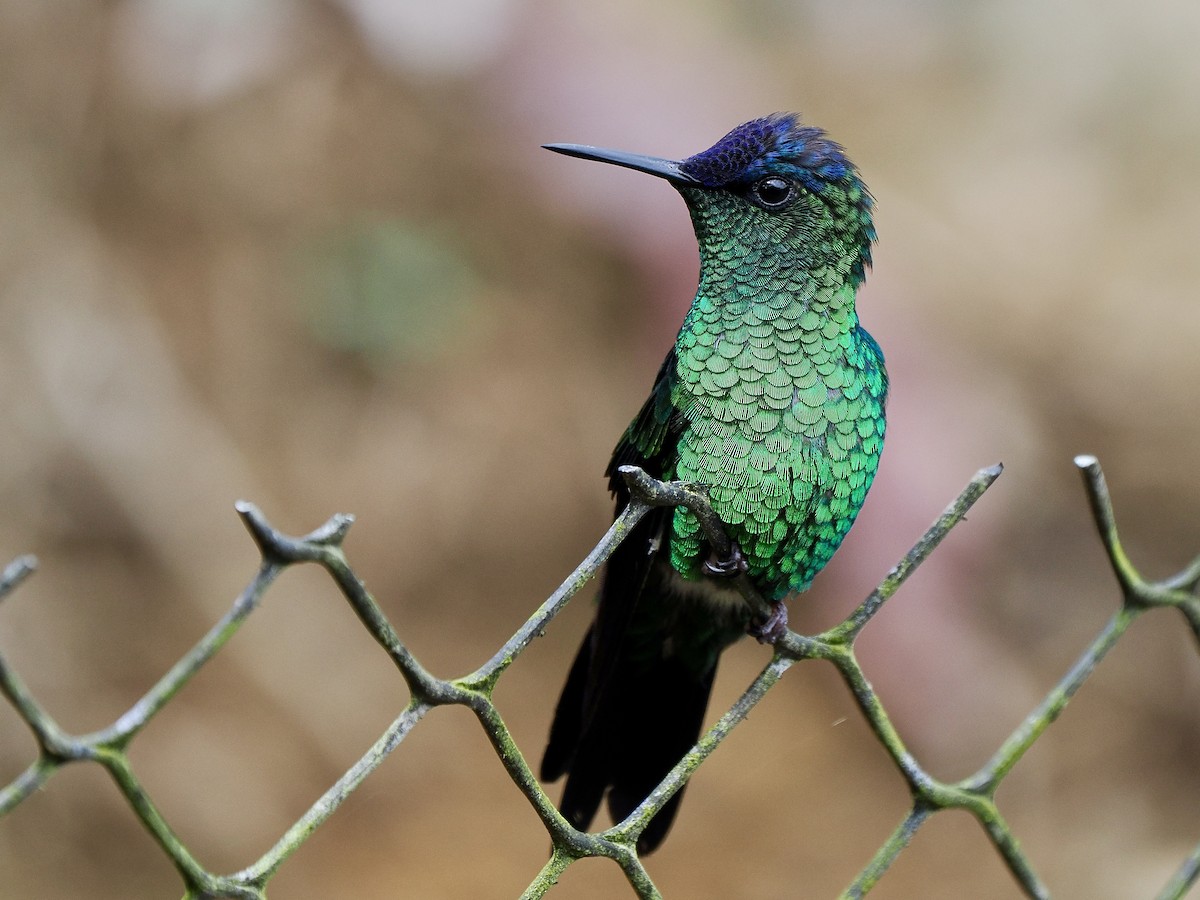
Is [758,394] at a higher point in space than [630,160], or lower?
lower

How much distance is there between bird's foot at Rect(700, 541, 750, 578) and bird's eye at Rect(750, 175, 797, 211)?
1.65 ft

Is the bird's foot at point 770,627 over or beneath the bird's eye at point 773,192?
beneath

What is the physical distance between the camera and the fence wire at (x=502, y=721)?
37.4 inches

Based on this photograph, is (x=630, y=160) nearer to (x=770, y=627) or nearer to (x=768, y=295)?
(x=768, y=295)

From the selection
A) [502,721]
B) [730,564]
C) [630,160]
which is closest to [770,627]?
[730,564]

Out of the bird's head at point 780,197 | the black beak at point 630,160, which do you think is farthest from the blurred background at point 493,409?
the black beak at point 630,160

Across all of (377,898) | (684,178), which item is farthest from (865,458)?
(377,898)

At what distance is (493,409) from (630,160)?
4.18 m

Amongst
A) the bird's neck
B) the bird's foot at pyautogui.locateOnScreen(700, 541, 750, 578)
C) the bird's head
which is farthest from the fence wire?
the bird's head

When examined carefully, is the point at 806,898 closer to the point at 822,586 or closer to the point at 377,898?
the point at 822,586

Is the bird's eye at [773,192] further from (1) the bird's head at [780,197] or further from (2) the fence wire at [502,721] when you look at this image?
(2) the fence wire at [502,721]

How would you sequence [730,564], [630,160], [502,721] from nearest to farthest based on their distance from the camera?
[502,721] → [630,160] → [730,564]

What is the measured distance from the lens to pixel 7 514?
4.60 metres

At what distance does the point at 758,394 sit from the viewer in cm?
178
